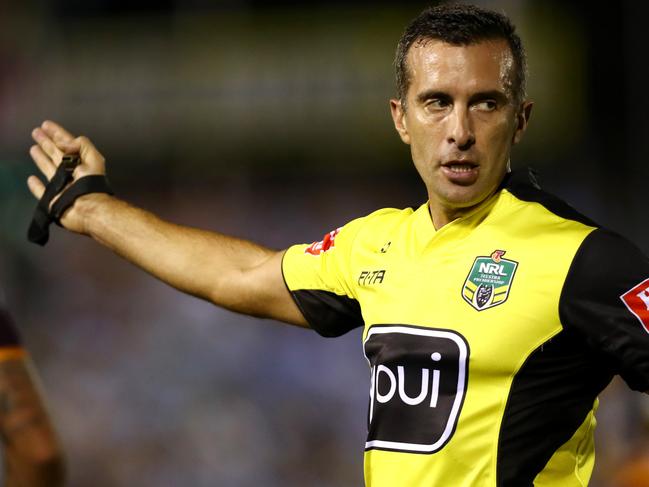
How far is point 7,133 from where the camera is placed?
8938 mm

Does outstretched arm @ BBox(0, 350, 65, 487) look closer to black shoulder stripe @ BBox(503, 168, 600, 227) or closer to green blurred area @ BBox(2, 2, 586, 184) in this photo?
black shoulder stripe @ BBox(503, 168, 600, 227)

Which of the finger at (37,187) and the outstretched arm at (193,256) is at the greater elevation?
the finger at (37,187)

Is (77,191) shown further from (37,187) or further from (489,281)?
(489,281)

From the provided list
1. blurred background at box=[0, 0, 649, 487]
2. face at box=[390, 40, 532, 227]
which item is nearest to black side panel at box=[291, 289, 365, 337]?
face at box=[390, 40, 532, 227]

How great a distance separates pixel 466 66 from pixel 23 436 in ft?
8.06

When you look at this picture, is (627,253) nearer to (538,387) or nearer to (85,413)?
(538,387)

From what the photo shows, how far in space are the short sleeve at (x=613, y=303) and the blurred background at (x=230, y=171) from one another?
18.2 ft

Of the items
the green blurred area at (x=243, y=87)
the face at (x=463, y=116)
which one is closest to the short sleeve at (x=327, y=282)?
the face at (x=463, y=116)

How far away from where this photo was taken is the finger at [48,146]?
3205 mm

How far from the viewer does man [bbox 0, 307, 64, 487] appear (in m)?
3.90

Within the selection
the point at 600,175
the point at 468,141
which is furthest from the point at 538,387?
the point at 600,175

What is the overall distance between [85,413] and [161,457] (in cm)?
86

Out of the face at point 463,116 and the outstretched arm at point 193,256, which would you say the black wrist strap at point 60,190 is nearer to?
the outstretched arm at point 193,256

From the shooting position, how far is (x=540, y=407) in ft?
7.32
